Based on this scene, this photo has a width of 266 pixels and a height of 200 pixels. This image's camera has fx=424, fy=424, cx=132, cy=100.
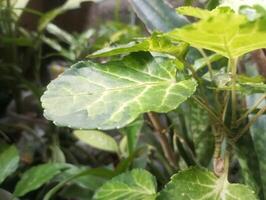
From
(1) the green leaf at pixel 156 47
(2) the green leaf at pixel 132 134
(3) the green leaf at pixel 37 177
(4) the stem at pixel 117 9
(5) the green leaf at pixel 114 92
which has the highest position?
(1) the green leaf at pixel 156 47

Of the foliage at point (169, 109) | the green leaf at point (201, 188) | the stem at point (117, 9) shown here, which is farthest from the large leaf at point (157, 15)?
the stem at point (117, 9)

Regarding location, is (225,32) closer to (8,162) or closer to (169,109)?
(169,109)

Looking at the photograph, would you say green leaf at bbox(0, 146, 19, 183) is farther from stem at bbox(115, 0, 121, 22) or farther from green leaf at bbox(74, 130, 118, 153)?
stem at bbox(115, 0, 121, 22)

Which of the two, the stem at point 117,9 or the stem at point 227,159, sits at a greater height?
the stem at point 117,9

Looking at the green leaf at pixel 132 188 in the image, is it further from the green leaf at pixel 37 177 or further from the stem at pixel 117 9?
the stem at pixel 117 9

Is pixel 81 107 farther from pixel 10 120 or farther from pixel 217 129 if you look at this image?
pixel 10 120

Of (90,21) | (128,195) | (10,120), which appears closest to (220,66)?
(128,195)
